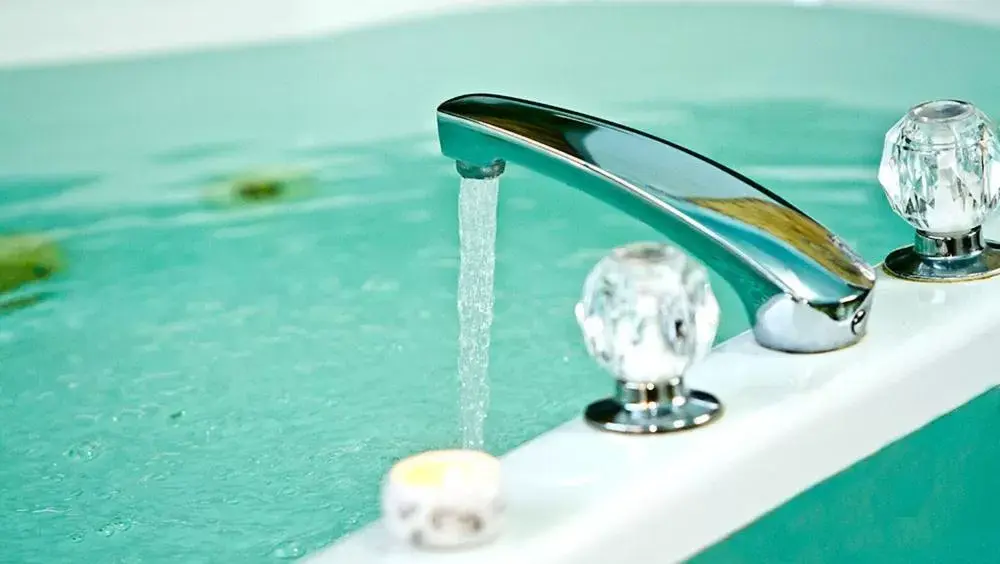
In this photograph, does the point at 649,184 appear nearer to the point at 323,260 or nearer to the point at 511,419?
the point at 511,419

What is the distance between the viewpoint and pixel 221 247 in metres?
1.75

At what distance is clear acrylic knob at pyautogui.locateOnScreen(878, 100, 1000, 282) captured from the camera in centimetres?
69

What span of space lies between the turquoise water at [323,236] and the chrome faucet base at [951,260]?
1.31 ft

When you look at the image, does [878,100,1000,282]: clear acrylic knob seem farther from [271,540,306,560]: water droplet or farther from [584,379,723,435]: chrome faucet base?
[271,540,306,560]: water droplet

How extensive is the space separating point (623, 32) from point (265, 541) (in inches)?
85.2

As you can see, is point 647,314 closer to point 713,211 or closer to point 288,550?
point 713,211

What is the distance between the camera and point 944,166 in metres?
0.69

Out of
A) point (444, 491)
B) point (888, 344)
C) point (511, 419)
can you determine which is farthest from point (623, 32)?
point (444, 491)

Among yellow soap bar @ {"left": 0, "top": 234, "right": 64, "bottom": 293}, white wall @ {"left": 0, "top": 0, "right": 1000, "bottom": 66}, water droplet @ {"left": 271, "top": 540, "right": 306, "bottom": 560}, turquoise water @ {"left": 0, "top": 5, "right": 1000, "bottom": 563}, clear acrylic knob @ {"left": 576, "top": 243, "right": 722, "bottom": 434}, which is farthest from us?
white wall @ {"left": 0, "top": 0, "right": 1000, "bottom": 66}

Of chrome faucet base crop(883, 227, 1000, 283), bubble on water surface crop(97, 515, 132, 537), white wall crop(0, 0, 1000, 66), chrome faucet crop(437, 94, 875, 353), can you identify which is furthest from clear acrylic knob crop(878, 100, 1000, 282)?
white wall crop(0, 0, 1000, 66)

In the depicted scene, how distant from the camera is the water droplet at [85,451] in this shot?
116 cm

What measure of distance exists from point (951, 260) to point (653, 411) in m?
0.22

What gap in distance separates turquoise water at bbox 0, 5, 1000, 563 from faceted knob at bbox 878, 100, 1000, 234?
0.42 metres

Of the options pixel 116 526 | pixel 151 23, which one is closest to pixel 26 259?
pixel 116 526
